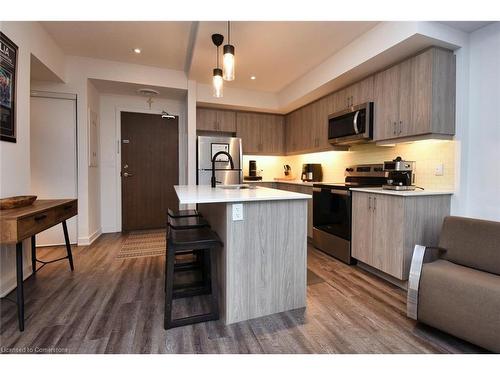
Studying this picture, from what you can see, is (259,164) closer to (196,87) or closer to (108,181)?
(196,87)

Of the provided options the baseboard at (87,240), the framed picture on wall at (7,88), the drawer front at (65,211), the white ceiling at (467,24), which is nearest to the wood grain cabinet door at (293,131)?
the white ceiling at (467,24)

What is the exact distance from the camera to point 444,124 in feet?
7.68

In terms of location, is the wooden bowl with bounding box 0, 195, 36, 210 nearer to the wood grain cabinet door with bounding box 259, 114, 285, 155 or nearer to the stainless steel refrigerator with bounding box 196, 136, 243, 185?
the stainless steel refrigerator with bounding box 196, 136, 243, 185

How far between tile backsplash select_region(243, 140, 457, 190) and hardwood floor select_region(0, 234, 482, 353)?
1217 mm

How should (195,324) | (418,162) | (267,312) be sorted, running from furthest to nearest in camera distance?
1. (418,162)
2. (267,312)
3. (195,324)

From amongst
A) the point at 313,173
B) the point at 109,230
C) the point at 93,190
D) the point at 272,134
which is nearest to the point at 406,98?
the point at 313,173

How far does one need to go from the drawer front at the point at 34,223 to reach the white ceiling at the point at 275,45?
7.21 feet

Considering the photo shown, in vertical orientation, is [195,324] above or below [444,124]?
below

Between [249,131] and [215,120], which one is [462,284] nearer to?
[249,131]

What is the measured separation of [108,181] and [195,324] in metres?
3.51
